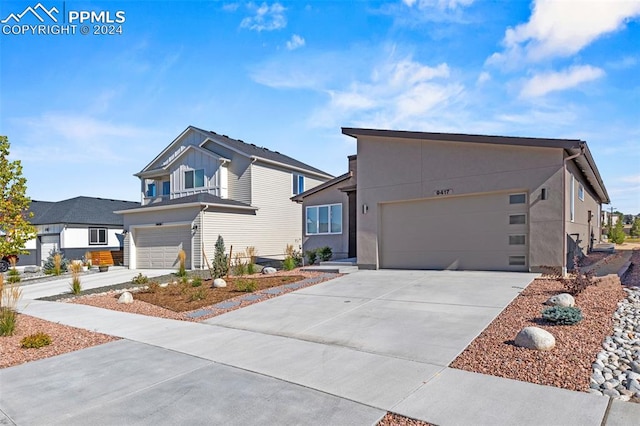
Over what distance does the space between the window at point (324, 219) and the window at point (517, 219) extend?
8.65 meters

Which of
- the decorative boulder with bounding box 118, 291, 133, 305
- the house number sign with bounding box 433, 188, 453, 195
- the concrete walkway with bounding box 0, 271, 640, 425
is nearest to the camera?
the concrete walkway with bounding box 0, 271, 640, 425

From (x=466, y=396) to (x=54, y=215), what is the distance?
104 feet

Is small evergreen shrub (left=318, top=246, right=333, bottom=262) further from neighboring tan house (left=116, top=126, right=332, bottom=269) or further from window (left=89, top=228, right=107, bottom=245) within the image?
window (left=89, top=228, right=107, bottom=245)

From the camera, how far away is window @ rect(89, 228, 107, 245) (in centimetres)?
2865

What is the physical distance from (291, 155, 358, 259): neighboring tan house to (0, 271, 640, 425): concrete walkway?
976 centimetres

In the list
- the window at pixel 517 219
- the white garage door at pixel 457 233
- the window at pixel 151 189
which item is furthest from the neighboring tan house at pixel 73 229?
the window at pixel 517 219

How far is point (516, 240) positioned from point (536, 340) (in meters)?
6.84

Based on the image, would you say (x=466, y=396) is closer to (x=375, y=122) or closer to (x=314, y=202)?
(x=375, y=122)

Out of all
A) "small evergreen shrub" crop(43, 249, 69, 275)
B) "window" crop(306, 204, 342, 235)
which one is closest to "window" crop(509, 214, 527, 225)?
"window" crop(306, 204, 342, 235)

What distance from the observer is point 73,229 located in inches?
1083

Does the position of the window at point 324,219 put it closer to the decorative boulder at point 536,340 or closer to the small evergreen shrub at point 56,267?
the small evergreen shrub at point 56,267

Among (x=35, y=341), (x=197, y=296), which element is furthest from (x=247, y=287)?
(x=35, y=341)

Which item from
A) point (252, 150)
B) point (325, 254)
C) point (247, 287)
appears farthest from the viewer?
point (252, 150)

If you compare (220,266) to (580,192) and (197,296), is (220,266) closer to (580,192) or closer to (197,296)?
(197,296)
